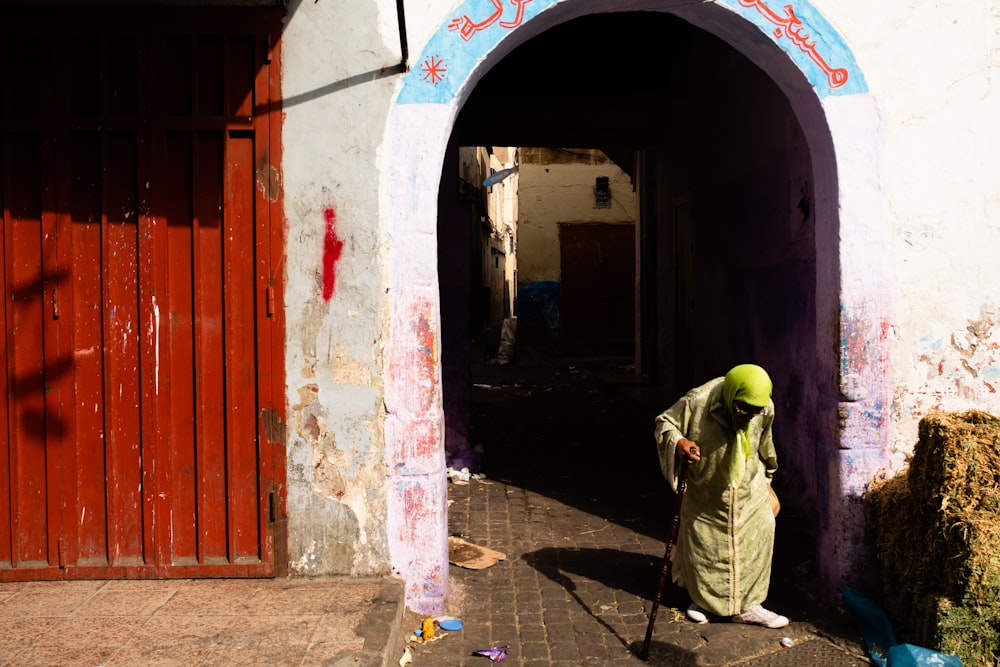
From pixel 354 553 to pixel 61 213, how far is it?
8.44 ft

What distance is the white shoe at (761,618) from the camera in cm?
439

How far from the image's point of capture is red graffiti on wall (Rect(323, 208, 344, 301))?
4441 millimetres

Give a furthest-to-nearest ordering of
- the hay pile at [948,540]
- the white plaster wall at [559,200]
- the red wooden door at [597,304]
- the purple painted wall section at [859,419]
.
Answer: the white plaster wall at [559,200], the red wooden door at [597,304], the purple painted wall section at [859,419], the hay pile at [948,540]

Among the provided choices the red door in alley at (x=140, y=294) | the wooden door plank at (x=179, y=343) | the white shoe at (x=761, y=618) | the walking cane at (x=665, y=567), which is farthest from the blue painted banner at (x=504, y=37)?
the white shoe at (x=761, y=618)

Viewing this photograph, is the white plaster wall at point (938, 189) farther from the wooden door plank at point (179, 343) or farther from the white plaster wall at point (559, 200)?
the white plaster wall at point (559, 200)

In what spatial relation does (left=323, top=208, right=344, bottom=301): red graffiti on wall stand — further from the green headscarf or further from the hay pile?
the hay pile

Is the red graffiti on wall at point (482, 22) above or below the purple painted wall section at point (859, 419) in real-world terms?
above

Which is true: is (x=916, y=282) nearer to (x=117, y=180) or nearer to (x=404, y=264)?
(x=404, y=264)

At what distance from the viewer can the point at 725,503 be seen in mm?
4422

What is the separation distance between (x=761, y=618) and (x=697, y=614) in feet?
1.15

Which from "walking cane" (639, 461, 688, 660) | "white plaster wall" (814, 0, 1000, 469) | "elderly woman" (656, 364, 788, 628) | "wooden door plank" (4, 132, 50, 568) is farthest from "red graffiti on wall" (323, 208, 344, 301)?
"white plaster wall" (814, 0, 1000, 469)

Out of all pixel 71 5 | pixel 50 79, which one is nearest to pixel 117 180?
pixel 50 79

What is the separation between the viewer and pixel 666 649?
163 inches

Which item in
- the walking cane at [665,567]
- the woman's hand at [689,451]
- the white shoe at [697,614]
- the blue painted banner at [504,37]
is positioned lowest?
the white shoe at [697,614]
